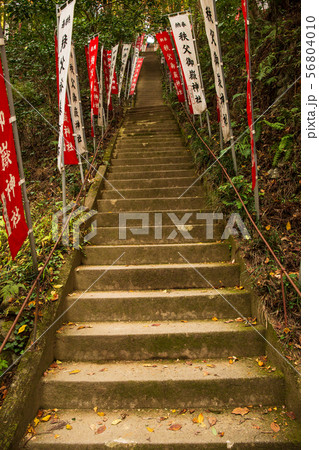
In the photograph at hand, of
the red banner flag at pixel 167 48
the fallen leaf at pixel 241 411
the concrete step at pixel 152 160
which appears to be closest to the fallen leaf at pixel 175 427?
the fallen leaf at pixel 241 411

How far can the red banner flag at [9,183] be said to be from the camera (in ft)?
9.50

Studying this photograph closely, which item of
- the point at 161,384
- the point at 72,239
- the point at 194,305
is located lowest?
the point at 161,384

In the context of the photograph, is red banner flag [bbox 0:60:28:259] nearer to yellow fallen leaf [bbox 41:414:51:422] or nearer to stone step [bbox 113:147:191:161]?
yellow fallen leaf [bbox 41:414:51:422]

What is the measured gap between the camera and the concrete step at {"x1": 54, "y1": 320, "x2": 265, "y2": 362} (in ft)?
10.9

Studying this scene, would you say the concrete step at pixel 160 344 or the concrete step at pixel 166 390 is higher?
the concrete step at pixel 160 344

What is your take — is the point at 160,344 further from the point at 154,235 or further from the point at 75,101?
the point at 75,101

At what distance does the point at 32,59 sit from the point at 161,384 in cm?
845

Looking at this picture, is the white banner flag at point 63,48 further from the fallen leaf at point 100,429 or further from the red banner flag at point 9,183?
the fallen leaf at point 100,429

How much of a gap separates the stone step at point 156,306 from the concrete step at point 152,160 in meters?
4.05

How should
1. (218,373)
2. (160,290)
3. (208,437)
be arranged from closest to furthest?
(208,437) < (218,373) < (160,290)

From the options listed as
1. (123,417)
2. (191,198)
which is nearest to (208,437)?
(123,417)

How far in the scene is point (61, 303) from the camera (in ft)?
12.1
